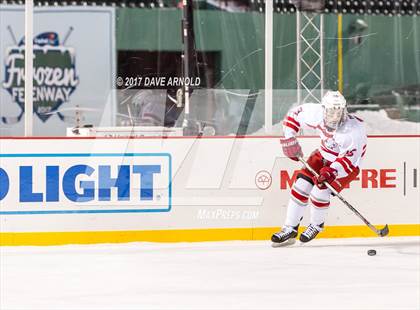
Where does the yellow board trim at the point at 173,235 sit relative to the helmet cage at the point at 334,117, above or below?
below

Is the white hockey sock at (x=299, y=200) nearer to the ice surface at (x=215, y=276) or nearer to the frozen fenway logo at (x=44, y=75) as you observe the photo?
the ice surface at (x=215, y=276)

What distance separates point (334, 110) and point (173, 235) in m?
1.42

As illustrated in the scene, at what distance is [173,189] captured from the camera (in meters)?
8.39

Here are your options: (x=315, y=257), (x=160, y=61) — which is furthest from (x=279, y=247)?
(x=160, y=61)

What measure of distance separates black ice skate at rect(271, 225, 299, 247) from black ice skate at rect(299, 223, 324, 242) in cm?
6

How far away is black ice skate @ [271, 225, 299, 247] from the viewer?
8.21 meters

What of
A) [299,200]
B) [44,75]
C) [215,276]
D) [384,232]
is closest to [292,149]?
[299,200]

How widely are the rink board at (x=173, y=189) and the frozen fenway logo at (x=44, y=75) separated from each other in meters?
0.50

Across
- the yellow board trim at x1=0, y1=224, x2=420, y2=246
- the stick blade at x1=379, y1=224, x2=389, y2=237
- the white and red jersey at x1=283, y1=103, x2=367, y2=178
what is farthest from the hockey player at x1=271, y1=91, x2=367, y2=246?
the stick blade at x1=379, y1=224, x2=389, y2=237

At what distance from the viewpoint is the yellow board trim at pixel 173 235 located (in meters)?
8.16

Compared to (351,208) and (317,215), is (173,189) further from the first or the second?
(351,208)

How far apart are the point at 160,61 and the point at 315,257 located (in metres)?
2.02

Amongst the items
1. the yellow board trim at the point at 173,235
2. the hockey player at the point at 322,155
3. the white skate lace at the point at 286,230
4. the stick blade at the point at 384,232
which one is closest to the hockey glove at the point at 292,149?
the hockey player at the point at 322,155

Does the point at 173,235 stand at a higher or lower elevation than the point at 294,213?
lower
